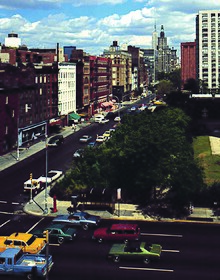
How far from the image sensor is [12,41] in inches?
5276

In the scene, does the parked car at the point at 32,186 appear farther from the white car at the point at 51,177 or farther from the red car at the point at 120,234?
the red car at the point at 120,234

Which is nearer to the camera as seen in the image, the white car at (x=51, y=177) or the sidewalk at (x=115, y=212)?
the sidewalk at (x=115, y=212)

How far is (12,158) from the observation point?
77.4 metres

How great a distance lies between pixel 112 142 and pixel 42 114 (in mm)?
39680

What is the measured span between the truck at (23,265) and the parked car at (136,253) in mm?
4908

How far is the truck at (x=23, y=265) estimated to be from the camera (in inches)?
1222

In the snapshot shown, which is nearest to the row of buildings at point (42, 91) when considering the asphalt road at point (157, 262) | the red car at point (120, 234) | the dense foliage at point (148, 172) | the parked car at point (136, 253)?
the dense foliage at point (148, 172)

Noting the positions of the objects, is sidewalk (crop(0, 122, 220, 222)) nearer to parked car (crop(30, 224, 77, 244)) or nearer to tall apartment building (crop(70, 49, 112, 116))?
parked car (crop(30, 224, 77, 244))

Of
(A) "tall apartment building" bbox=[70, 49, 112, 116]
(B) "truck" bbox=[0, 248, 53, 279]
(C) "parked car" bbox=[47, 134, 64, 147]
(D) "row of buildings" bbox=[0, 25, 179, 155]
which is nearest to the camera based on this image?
(B) "truck" bbox=[0, 248, 53, 279]

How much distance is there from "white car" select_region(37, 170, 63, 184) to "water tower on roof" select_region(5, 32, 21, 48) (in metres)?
77.2

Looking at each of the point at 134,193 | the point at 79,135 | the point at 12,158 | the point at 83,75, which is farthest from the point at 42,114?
the point at 134,193

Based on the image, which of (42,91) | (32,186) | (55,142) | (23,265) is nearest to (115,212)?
(32,186)

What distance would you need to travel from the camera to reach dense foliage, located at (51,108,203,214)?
45.6 meters

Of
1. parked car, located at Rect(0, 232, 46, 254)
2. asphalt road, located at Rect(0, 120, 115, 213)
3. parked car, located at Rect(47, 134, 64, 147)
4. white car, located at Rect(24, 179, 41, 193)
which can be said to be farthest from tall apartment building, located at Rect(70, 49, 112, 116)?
parked car, located at Rect(0, 232, 46, 254)
